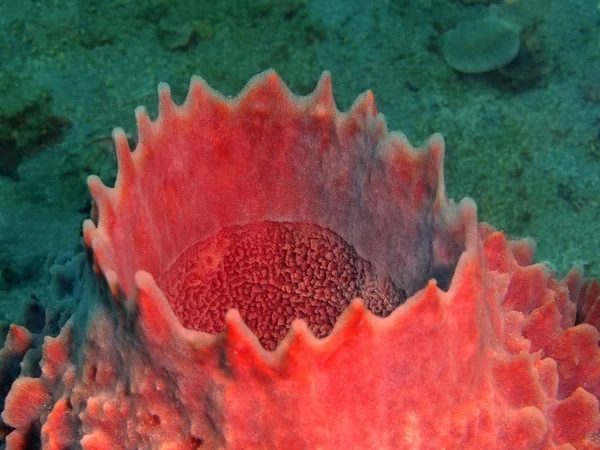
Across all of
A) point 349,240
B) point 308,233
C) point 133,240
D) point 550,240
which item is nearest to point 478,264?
point 349,240

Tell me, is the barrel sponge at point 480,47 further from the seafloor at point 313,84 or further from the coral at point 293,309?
the coral at point 293,309

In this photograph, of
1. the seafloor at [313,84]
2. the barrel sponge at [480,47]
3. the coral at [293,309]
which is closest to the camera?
the coral at [293,309]

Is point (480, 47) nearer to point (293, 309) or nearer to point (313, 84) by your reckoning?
point (313, 84)

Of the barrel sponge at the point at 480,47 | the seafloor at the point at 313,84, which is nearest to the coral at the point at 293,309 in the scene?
the seafloor at the point at 313,84

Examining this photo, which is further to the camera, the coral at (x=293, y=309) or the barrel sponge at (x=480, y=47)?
the barrel sponge at (x=480, y=47)

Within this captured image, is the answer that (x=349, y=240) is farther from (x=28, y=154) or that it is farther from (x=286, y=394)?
(x=28, y=154)

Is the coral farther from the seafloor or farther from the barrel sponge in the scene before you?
the barrel sponge
